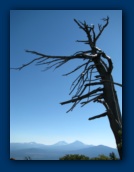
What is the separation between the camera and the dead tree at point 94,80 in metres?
2.15

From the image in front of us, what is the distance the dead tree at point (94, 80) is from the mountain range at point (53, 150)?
0.55 feet

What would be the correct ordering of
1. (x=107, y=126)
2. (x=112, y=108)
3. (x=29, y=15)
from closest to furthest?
(x=112, y=108)
(x=107, y=126)
(x=29, y=15)

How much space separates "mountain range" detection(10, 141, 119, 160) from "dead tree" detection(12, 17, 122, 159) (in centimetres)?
17

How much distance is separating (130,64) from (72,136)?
0.69m

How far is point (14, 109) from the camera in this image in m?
2.35

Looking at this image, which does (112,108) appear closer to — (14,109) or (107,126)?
(107,126)

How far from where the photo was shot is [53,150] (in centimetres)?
222

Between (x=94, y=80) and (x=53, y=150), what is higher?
(x=94, y=80)

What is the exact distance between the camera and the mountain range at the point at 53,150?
2.21m

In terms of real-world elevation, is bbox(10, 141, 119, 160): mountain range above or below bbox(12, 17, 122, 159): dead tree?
below

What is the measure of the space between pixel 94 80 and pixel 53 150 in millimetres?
569

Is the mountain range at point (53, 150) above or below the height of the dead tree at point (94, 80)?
below

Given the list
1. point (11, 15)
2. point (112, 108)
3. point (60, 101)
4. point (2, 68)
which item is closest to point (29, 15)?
point (11, 15)

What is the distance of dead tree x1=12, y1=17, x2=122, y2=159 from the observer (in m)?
2.15
